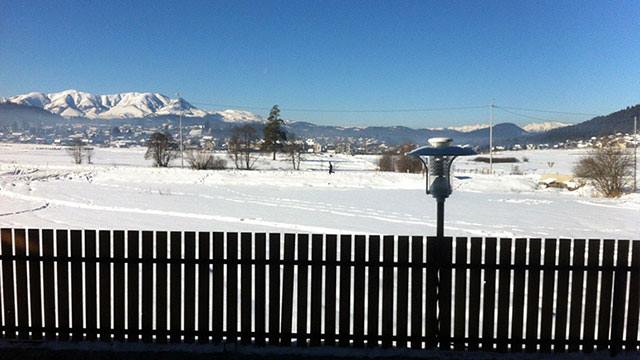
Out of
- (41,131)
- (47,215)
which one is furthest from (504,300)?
(41,131)

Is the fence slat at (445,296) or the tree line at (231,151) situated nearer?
the fence slat at (445,296)

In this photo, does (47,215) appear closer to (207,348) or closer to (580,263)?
(207,348)

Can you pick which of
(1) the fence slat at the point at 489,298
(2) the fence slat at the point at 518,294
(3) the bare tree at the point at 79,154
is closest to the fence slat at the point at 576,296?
(2) the fence slat at the point at 518,294

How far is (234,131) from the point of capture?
7006 centimetres

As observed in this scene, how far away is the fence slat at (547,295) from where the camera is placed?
425 cm

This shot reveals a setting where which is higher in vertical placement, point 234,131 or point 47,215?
point 234,131

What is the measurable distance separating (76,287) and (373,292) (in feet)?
9.55

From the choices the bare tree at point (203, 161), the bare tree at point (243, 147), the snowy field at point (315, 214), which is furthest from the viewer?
the bare tree at point (243, 147)

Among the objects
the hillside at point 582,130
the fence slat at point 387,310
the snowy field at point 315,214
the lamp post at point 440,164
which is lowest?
the snowy field at point 315,214

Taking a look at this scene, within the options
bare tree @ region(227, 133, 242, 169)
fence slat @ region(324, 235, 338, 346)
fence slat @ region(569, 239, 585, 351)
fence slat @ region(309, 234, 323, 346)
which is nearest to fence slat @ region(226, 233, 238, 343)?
fence slat @ region(309, 234, 323, 346)

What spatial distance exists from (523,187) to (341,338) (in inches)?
1329

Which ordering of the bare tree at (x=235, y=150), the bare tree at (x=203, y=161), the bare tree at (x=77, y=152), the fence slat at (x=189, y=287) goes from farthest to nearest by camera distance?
the bare tree at (x=235, y=150), the bare tree at (x=77, y=152), the bare tree at (x=203, y=161), the fence slat at (x=189, y=287)

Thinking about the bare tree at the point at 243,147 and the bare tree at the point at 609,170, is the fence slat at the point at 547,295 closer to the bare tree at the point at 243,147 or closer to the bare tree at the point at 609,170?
the bare tree at the point at 609,170

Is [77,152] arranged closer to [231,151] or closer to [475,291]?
[231,151]
